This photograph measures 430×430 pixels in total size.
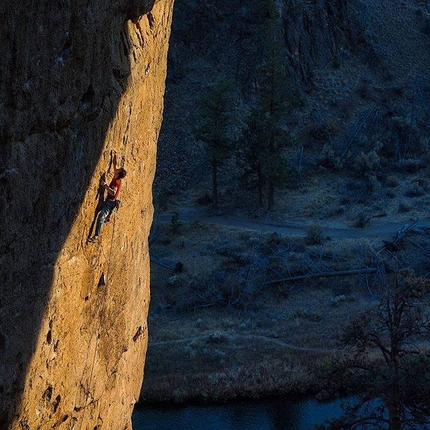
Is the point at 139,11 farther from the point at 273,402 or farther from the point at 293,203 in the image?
the point at 293,203

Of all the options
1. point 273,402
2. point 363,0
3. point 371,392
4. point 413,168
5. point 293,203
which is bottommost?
point 273,402

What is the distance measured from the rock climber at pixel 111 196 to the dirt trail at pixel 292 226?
2748cm

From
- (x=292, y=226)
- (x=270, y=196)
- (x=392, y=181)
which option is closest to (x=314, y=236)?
(x=292, y=226)

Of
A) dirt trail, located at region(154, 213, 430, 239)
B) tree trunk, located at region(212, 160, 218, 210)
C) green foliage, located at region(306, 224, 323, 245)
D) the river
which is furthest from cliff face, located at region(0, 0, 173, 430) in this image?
tree trunk, located at region(212, 160, 218, 210)

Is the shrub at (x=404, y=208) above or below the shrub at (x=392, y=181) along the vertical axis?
below

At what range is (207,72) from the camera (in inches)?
2079

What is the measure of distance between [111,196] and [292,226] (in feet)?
98.4

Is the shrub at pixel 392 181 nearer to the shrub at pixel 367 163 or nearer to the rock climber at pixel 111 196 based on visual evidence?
the shrub at pixel 367 163

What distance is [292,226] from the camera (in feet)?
134

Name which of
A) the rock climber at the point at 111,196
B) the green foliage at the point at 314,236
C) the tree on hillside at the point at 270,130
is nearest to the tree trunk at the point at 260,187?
the tree on hillside at the point at 270,130

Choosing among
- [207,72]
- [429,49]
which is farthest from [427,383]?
[429,49]

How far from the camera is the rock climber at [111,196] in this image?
11273 mm

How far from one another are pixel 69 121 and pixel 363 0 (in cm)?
5336

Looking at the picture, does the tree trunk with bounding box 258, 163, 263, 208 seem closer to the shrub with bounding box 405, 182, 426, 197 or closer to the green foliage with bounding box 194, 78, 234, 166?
the green foliage with bounding box 194, 78, 234, 166
